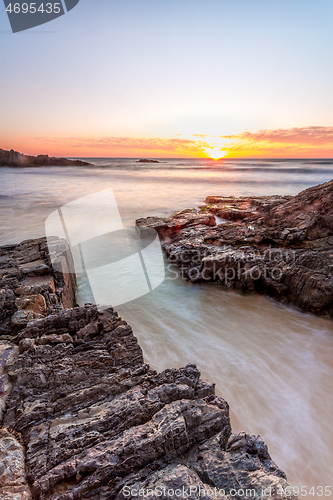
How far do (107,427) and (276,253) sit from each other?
5.18 m

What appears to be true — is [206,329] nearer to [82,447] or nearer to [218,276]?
[218,276]

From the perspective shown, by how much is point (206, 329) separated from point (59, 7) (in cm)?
663

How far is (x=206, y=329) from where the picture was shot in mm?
4859

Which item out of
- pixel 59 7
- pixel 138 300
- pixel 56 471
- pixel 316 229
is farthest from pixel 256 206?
pixel 56 471

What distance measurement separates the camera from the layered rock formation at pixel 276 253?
5023mm
